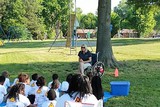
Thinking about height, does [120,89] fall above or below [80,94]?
below

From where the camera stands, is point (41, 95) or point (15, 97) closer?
point (15, 97)

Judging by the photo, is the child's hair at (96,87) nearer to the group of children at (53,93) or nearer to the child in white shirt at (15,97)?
the group of children at (53,93)

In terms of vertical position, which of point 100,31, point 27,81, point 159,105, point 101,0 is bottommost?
point 159,105

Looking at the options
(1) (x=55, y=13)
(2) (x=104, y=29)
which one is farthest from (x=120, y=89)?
(1) (x=55, y=13)

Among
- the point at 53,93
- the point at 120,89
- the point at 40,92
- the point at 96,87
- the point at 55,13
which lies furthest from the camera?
the point at 55,13

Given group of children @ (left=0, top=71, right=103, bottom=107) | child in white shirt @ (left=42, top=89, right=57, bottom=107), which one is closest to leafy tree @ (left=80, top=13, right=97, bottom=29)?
group of children @ (left=0, top=71, right=103, bottom=107)

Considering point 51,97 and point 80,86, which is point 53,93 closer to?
point 51,97

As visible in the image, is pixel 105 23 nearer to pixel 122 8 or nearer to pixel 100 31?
pixel 100 31


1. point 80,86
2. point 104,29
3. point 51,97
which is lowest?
point 51,97

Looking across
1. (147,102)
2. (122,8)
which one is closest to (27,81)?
(147,102)

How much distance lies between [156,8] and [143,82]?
23.3 m

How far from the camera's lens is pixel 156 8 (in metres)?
32.8

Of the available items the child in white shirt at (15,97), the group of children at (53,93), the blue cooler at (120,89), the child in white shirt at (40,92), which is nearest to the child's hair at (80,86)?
the group of children at (53,93)

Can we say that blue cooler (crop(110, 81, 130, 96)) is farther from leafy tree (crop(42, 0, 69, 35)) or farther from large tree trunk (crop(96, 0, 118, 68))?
leafy tree (crop(42, 0, 69, 35))
